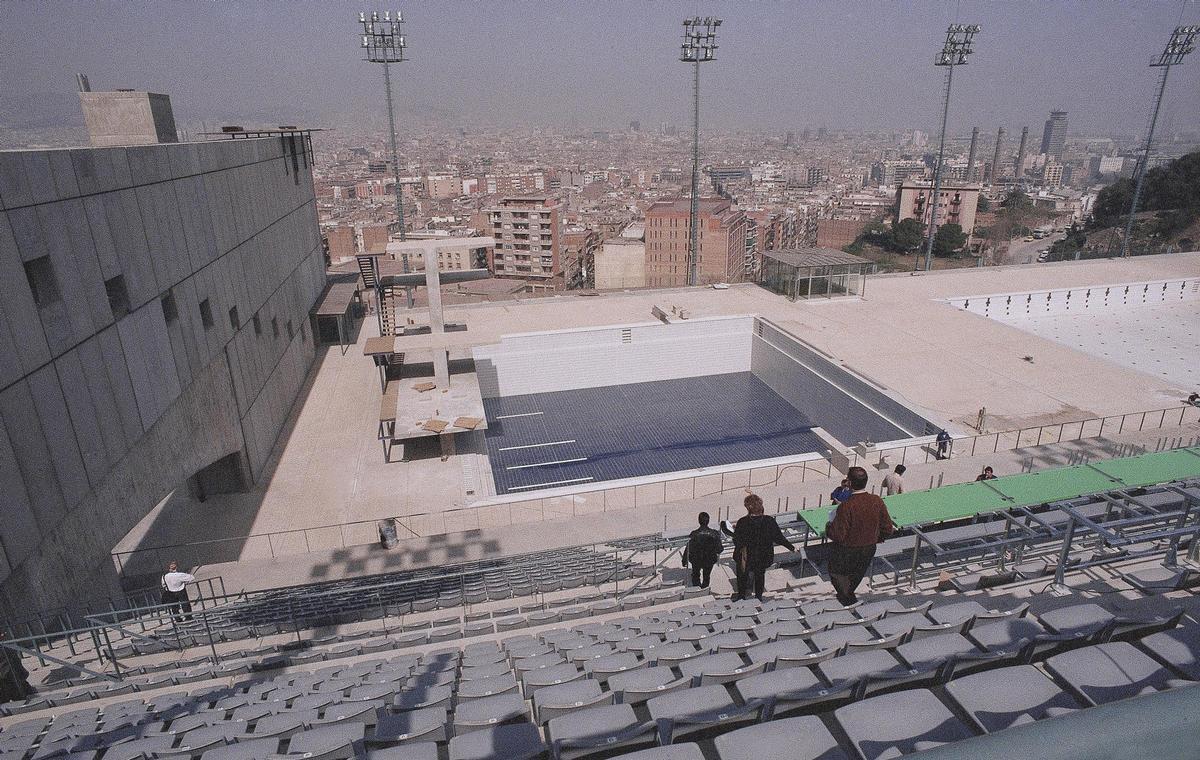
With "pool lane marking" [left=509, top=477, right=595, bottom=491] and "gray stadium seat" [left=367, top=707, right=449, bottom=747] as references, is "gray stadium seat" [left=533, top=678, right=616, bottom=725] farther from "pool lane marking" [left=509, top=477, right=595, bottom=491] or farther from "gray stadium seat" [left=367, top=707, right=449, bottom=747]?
"pool lane marking" [left=509, top=477, right=595, bottom=491]

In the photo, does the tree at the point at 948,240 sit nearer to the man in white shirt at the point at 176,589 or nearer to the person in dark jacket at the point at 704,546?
the person in dark jacket at the point at 704,546

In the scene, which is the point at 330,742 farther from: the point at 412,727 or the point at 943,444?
the point at 943,444

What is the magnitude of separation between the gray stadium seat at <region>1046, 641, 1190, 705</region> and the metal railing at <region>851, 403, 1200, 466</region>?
12861mm

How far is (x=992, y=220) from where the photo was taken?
3246 inches

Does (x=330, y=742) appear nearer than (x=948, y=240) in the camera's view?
Yes

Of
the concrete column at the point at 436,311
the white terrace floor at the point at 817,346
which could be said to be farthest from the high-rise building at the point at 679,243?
the concrete column at the point at 436,311

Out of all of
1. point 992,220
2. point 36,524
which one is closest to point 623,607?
point 36,524

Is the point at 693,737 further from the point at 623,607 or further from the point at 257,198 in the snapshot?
the point at 257,198

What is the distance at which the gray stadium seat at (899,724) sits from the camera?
2.83 metres

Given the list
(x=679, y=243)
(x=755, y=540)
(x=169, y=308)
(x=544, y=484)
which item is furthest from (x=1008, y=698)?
(x=679, y=243)

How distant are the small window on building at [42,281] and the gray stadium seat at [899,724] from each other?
33.2 feet

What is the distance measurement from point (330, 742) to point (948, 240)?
2353 inches

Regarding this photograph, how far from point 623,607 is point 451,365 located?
1557cm

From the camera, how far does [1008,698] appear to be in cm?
314
